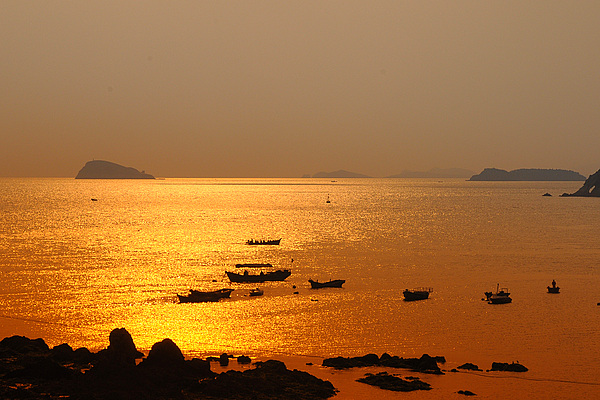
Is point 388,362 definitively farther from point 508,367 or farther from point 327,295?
point 327,295

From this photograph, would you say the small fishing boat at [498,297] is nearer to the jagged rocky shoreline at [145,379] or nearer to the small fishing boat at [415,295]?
the small fishing boat at [415,295]

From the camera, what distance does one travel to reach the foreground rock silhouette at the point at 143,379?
102 feet

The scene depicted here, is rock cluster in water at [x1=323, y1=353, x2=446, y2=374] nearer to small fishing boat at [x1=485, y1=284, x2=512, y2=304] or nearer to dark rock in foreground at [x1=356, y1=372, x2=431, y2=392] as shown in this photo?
dark rock in foreground at [x1=356, y1=372, x2=431, y2=392]

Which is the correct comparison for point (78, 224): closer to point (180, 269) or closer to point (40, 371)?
point (180, 269)

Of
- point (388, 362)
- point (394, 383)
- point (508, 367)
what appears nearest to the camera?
point (394, 383)

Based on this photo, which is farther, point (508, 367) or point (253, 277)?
point (253, 277)

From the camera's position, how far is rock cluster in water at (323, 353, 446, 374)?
3819 centimetres

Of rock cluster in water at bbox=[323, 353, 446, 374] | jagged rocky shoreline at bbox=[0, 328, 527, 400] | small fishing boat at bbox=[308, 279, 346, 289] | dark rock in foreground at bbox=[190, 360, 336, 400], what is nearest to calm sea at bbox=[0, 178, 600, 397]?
small fishing boat at bbox=[308, 279, 346, 289]

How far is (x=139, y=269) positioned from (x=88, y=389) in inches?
2036

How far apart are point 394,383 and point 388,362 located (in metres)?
4.32

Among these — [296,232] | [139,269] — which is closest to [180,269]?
[139,269]

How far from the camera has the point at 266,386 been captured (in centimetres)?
3288

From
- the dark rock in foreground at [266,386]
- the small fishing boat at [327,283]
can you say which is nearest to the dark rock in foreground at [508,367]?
the dark rock in foreground at [266,386]

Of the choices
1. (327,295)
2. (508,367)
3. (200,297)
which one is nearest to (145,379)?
(508,367)
